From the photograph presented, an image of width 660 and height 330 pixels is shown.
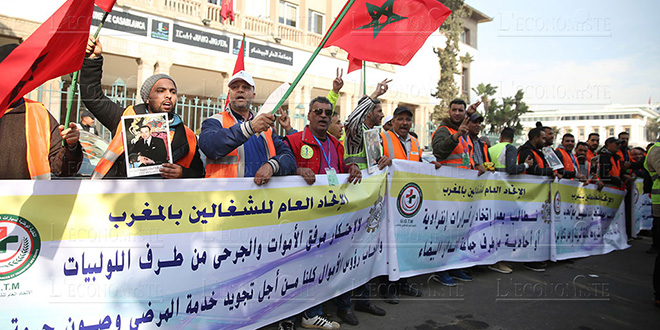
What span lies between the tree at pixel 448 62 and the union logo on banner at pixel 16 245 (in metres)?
22.8

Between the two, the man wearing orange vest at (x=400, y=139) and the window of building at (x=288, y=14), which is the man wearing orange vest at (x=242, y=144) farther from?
the window of building at (x=288, y=14)

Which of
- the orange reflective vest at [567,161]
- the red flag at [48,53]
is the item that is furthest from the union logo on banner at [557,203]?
the red flag at [48,53]

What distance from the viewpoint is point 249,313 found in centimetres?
275

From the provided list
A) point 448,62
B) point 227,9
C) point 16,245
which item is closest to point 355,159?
point 16,245

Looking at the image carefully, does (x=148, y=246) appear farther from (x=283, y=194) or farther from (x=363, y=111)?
(x=363, y=111)

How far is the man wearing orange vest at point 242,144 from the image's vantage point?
262 centimetres

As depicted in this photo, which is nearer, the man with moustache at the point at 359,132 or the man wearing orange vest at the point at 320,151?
the man wearing orange vest at the point at 320,151

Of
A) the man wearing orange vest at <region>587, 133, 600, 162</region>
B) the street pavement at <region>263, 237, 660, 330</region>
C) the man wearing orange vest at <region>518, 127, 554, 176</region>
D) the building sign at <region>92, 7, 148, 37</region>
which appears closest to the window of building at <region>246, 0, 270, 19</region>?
the building sign at <region>92, 7, 148, 37</region>

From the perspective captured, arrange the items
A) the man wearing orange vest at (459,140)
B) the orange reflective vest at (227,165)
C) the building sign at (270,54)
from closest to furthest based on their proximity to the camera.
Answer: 1. the orange reflective vest at (227,165)
2. the man wearing orange vest at (459,140)
3. the building sign at (270,54)

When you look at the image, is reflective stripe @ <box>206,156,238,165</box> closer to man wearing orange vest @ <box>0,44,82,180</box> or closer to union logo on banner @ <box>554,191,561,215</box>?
man wearing orange vest @ <box>0,44,82,180</box>

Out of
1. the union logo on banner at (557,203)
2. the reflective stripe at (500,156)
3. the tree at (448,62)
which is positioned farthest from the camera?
the tree at (448,62)

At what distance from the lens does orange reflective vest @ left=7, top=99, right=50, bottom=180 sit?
2268 mm

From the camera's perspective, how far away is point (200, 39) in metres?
14.4

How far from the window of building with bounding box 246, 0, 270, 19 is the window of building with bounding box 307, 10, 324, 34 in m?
2.17
